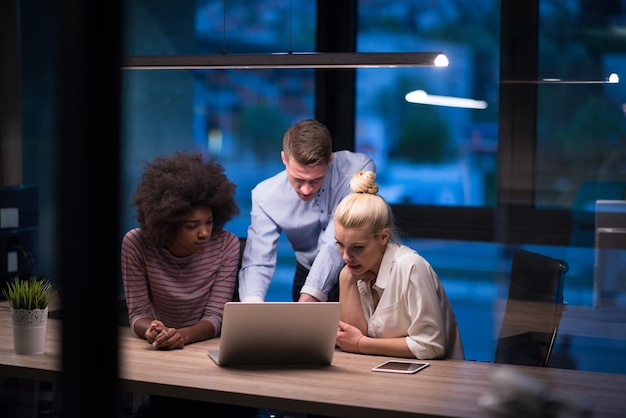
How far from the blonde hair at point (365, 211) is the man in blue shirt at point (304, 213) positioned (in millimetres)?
527

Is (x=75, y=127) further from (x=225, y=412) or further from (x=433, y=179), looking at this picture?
(x=433, y=179)

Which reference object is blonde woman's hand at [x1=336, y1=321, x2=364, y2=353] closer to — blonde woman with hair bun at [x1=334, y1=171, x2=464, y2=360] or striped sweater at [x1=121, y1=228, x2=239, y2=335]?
blonde woman with hair bun at [x1=334, y1=171, x2=464, y2=360]

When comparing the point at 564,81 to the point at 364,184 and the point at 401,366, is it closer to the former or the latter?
the point at 364,184

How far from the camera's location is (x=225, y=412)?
270 cm

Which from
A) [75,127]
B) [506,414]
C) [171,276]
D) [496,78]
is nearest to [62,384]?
[75,127]

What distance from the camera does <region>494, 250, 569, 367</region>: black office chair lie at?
9.48 ft

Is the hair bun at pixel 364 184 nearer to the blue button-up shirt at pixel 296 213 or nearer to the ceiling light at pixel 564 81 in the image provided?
the blue button-up shirt at pixel 296 213

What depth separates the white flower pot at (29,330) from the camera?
2.54m

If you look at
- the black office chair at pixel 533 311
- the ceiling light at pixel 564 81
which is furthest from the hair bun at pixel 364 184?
the ceiling light at pixel 564 81

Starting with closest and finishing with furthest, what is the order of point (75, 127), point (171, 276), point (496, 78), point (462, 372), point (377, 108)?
1. point (75, 127)
2. point (462, 372)
3. point (171, 276)
4. point (496, 78)
5. point (377, 108)

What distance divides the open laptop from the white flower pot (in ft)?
1.85

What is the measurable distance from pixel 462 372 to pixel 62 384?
6.49 feet

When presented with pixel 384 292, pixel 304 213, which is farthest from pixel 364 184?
pixel 304 213

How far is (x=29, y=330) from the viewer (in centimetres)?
256
